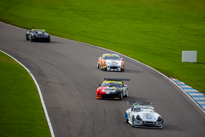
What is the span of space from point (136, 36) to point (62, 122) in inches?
1571

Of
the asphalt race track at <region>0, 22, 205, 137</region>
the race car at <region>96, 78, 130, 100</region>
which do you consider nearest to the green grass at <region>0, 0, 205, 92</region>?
the asphalt race track at <region>0, 22, 205, 137</region>

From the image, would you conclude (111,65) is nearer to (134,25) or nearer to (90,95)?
(90,95)

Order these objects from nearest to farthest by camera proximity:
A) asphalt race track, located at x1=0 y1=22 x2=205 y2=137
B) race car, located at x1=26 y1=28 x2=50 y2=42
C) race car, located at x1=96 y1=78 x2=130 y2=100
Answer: asphalt race track, located at x1=0 y1=22 x2=205 y2=137, race car, located at x1=96 y1=78 x2=130 y2=100, race car, located at x1=26 y1=28 x2=50 y2=42

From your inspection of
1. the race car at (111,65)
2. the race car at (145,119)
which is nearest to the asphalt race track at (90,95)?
the race car at (145,119)

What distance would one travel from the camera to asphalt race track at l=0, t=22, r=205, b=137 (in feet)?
65.5

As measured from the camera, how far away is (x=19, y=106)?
2342 centimetres

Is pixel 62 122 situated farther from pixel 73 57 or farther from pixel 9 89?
pixel 73 57

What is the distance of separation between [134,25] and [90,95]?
41325 mm

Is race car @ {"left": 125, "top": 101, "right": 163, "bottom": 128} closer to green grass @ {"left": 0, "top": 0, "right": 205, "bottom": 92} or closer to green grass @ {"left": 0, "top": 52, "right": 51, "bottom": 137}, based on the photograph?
green grass @ {"left": 0, "top": 52, "right": 51, "bottom": 137}

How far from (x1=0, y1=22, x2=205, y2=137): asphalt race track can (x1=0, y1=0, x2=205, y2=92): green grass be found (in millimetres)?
4636

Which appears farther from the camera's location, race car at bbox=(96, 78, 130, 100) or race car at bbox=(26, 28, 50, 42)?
race car at bbox=(26, 28, 50, 42)

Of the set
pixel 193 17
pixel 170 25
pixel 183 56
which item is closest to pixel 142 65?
pixel 183 56

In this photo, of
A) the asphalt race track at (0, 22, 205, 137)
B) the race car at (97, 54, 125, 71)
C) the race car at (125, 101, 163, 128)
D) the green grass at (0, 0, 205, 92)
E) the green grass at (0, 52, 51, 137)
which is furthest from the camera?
the green grass at (0, 0, 205, 92)

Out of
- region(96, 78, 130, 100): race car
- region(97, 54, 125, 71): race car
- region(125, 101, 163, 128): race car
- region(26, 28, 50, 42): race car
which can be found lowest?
region(125, 101, 163, 128): race car
